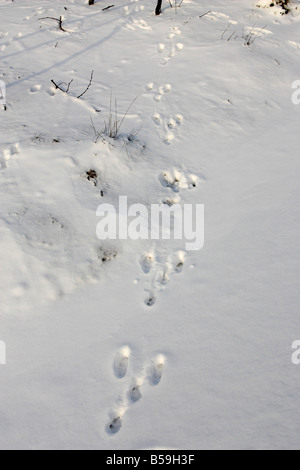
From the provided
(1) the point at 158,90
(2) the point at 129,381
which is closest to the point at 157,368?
(2) the point at 129,381

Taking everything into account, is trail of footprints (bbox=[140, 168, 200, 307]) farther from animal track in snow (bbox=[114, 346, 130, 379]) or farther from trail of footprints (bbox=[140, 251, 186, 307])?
animal track in snow (bbox=[114, 346, 130, 379])

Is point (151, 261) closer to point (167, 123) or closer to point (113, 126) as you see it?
point (113, 126)

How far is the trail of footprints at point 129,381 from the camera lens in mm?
1931

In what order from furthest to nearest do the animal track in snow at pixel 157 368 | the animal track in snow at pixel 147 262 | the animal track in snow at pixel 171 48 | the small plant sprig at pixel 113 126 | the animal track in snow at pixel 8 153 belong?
the animal track in snow at pixel 171 48, the small plant sprig at pixel 113 126, the animal track in snow at pixel 8 153, the animal track in snow at pixel 147 262, the animal track in snow at pixel 157 368

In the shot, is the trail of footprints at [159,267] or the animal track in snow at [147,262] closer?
the trail of footprints at [159,267]

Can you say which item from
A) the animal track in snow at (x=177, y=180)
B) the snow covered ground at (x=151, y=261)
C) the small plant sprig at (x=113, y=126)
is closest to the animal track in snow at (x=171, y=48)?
the snow covered ground at (x=151, y=261)

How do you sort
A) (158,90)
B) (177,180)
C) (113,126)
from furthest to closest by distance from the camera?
(158,90), (113,126), (177,180)

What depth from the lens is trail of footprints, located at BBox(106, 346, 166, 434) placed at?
1931mm

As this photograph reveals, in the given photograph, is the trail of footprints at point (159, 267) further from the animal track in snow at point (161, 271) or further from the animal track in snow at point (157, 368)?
the animal track in snow at point (157, 368)

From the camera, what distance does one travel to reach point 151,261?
2.68 meters

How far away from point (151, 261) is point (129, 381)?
0.93 meters

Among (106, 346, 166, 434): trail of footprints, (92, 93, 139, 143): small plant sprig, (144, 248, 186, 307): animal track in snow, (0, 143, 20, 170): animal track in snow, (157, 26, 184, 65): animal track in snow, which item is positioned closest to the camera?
(106, 346, 166, 434): trail of footprints

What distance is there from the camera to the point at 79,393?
2043mm

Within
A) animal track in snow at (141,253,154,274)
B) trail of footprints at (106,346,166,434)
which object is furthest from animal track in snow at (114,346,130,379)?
animal track in snow at (141,253,154,274)
